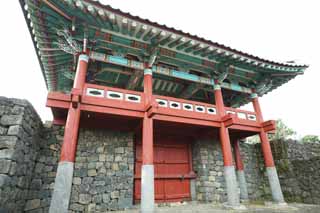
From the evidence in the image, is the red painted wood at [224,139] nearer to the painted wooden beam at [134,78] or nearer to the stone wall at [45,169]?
the painted wooden beam at [134,78]

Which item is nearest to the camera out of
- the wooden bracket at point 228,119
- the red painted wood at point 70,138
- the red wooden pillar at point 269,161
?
the red painted wood at point 70,138

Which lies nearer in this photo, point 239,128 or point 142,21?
point 142,21

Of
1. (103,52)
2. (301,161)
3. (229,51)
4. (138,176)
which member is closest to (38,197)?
(138,176)

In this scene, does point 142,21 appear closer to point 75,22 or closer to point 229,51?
point 75,22

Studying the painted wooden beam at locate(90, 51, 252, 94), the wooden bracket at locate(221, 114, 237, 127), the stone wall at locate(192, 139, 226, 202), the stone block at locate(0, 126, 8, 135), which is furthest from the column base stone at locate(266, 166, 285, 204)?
the stone block at locate(0, 126, 8, 135)

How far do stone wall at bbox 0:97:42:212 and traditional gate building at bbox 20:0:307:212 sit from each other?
0.75 meters

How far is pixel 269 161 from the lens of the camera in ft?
23.0

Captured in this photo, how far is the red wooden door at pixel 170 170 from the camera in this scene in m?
6.80

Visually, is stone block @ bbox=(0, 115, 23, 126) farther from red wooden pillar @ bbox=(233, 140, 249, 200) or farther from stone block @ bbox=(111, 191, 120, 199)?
red wooden pillar @ bbox=(233, 140, 249, 200)

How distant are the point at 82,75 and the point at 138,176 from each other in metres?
4.01

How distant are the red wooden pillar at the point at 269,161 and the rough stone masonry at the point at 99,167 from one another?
4.94 feet

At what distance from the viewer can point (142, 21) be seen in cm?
525

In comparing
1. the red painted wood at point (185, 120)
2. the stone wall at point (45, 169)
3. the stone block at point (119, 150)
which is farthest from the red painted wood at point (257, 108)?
the stone wall at point (45, 169)

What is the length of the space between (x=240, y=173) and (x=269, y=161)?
1470 millimetres
